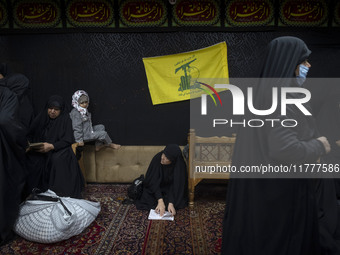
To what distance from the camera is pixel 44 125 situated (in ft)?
10.3

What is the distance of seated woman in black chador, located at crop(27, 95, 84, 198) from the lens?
9.71 ft

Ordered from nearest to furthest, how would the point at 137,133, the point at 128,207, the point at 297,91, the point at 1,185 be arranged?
the point at 297,91
the point at 1,185
the point at 128,207
the point at 137,133

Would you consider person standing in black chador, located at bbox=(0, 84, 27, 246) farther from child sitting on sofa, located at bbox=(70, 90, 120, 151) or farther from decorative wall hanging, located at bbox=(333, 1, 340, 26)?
decorative wall hanging, located at bbox=(333, 1, 340, 26)

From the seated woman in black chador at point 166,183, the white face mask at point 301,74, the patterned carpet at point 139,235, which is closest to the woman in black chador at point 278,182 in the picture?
the white face mask at point 301,74

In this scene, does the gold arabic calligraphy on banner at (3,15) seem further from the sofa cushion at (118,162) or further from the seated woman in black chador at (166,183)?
the seated woman in black chador at (166,183)

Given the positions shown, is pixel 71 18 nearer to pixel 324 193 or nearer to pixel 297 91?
pixel 297 91

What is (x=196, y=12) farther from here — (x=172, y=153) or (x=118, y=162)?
(x=118, y=162)

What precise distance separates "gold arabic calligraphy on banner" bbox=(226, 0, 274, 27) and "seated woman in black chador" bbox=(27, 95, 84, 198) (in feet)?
7.78

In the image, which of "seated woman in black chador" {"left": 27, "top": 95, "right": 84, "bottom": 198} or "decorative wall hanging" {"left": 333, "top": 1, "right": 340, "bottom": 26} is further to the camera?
"decorative wall hanging" {"left": 333, "top": 1, "right": 340, "bottom": 26}

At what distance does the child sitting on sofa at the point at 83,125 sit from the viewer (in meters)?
3.27

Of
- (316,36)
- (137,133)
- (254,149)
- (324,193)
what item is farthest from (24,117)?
(316,36)

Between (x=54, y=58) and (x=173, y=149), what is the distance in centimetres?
209

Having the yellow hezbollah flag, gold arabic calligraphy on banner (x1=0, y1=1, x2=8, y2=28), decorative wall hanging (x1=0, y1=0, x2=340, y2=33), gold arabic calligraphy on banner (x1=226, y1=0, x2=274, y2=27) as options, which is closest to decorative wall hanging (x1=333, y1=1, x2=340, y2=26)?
decorative wall hanging (x1=0, y1=0, x2=340, y2=33)

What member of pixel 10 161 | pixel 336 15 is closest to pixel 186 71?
pixel 336 15
